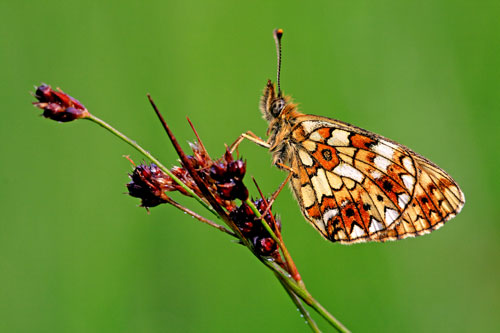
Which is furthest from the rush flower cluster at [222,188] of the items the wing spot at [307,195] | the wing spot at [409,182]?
the wing spot at [409,182]

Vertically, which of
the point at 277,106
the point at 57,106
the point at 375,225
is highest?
the point at 277,106

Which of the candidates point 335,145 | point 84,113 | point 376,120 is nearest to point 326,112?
point 376,120

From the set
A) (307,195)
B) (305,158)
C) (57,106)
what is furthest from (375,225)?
(57,106)

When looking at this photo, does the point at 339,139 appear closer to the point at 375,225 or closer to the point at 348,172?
the point at 348,172

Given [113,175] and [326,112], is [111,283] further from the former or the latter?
[326,112]

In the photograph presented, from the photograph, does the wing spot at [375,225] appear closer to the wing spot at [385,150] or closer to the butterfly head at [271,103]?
the wing spot at [385,150]

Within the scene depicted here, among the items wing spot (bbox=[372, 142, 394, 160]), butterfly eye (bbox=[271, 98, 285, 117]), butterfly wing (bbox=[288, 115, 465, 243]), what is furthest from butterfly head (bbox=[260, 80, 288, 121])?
wing spot (bbox=[372, 142, 394, 160])
